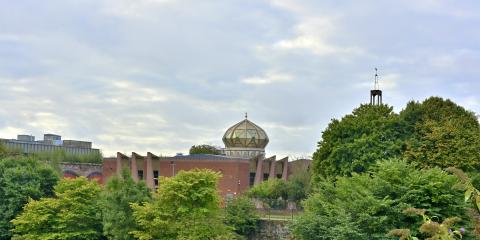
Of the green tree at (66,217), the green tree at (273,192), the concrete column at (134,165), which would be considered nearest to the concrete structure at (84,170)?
the concrete column at (134,165)

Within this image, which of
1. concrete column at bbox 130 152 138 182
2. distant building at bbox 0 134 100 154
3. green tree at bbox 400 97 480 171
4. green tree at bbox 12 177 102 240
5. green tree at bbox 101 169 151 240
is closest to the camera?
green tree at bbox 400 97 480 171

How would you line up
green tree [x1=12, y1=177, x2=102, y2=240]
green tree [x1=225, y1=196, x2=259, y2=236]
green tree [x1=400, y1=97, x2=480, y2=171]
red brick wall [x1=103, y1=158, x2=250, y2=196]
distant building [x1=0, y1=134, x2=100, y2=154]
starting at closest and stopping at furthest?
green tree [x1=400, y1=97, x2=480, y2=171], green tree [x1=12, y1=177, x2=102, y2=240], green tree [x1=225, y1=196, x2=259, y2=236], red brick wall [x1=103, y1=158, x2=250, y2=196], distant building [x1=0, y1=134, x2=100, y2=154]

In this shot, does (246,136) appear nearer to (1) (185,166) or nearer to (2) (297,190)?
(1) (185,166)

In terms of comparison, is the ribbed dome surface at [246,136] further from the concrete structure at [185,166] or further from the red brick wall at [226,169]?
the red brick wall at [226,169]

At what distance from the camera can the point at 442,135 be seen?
3391 cm

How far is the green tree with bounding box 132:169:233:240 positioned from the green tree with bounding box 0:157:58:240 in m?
11.6

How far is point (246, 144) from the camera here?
286ft

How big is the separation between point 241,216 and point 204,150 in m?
68.4

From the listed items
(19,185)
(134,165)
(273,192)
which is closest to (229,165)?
(134,165)

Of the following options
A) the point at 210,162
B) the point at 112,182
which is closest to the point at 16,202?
the point at 112,182

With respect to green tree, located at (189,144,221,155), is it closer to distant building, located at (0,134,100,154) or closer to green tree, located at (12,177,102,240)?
distant building, located at (0,134,100,154)

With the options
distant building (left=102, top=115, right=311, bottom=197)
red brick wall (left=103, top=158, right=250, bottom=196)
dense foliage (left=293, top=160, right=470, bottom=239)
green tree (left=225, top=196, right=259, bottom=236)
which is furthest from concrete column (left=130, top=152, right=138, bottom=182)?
dense foliage (left=293, top=160, right=470, bottom=239)

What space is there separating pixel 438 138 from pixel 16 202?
90.1 feet

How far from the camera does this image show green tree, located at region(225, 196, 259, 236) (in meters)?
36.2
